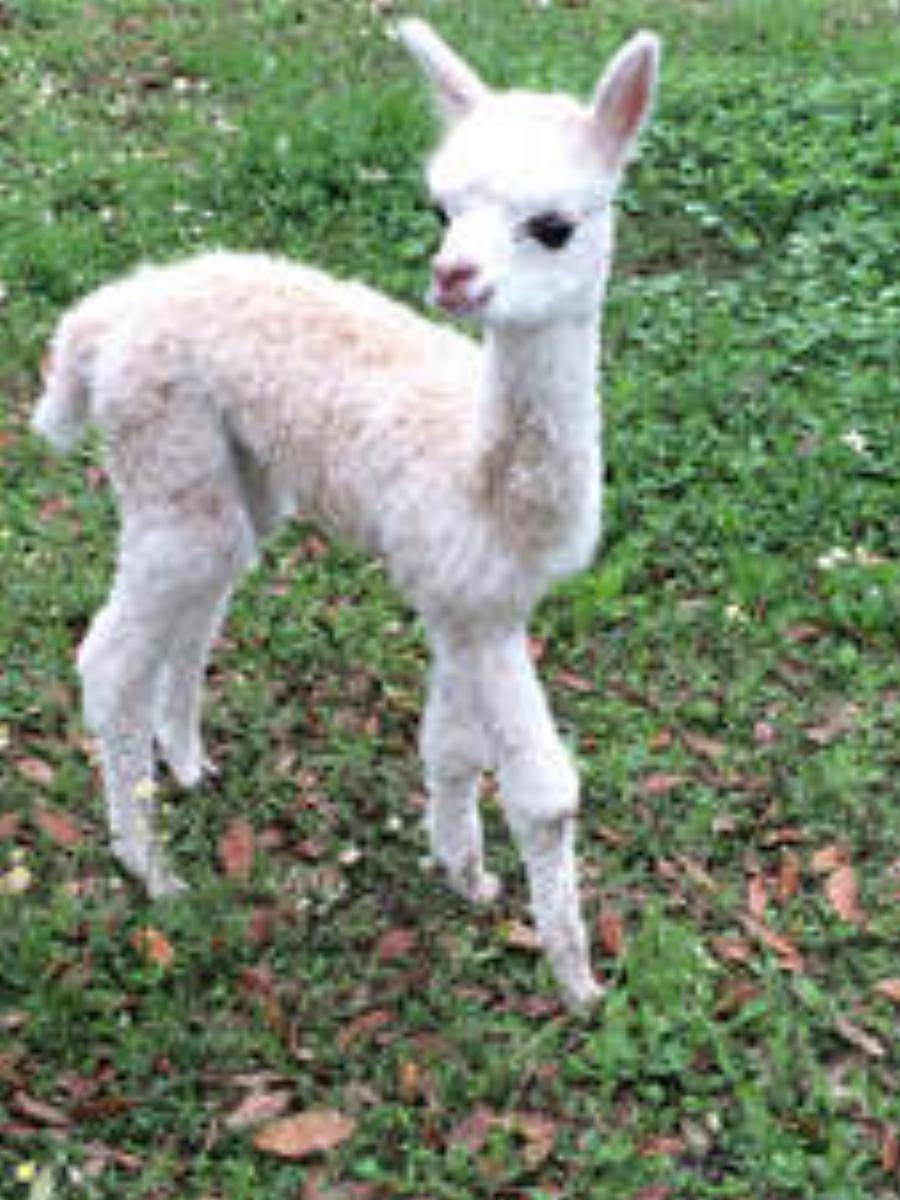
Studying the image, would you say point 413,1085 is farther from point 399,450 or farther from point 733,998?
point 399,450

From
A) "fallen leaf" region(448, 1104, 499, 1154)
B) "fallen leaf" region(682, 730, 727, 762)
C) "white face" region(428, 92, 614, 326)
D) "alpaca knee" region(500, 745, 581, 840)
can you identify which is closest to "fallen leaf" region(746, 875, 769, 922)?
"fallen leaf" region(682, 730, 727, 762)

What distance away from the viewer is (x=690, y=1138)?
371cm

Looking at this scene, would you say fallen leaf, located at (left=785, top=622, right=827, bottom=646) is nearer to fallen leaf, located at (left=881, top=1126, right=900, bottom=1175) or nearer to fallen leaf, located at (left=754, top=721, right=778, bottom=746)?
fallen leaf, located at (left=754, top=721, right=778, bottom=746)

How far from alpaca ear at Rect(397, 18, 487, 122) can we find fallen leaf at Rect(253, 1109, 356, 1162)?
2.18m

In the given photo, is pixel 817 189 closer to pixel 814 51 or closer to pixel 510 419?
pixel 814 51

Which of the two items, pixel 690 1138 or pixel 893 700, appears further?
pixel 893 700

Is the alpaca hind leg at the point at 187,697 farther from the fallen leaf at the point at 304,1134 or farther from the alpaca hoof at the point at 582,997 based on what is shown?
the alpaca hoof at the point at 582,997

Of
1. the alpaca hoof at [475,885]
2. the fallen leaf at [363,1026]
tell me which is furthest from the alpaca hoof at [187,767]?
the fallen leaf at [363,1026]

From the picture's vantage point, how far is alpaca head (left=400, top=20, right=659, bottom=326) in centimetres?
298

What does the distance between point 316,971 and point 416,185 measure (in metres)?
4.24

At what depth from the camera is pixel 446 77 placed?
3.38 meters

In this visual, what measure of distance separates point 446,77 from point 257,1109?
2.26m

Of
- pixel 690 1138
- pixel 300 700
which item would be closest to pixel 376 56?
pixel 300 700

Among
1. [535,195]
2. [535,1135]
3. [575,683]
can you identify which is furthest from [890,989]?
[535,195]
